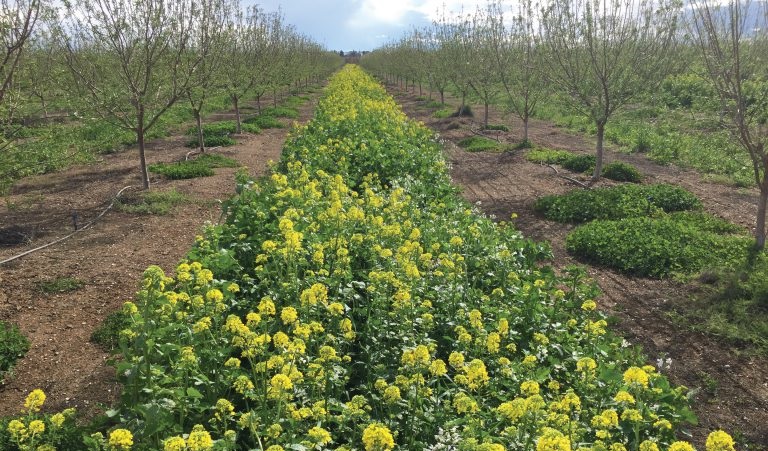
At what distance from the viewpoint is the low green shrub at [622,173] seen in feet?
39.9

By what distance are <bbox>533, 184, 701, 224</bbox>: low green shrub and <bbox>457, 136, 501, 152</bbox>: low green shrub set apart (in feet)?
18.8

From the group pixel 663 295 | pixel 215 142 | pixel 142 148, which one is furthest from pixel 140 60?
pixel 663 295

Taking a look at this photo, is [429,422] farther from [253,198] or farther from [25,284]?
[25,284]

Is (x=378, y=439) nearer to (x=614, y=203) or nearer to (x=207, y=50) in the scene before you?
(x=614, y=203)

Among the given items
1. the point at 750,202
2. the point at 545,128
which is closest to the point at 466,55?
the point at 545,128

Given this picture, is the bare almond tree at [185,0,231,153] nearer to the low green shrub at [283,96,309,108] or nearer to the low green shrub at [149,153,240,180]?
the low green shrub at [149,153,240,180]

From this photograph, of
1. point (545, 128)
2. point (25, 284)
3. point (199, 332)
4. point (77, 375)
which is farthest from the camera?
point (545, 128)

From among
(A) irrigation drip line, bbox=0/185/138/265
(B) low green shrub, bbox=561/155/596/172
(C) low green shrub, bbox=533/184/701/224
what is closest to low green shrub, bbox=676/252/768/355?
(C) low green shrub, bbox=533/184/701/224

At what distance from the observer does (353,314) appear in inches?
169

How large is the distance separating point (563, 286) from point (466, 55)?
55.1ft

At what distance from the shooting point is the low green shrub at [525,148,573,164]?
14.0 m

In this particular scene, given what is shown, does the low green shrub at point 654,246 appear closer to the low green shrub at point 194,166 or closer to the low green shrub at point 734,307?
the low green shrub at point 734,307

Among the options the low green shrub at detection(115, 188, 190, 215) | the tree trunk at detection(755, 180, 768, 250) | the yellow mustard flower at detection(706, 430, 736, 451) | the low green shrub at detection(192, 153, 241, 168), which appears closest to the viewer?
the yellow mustard flower at detection(706, 430, 736, 451)

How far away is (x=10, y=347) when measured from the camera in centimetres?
495
